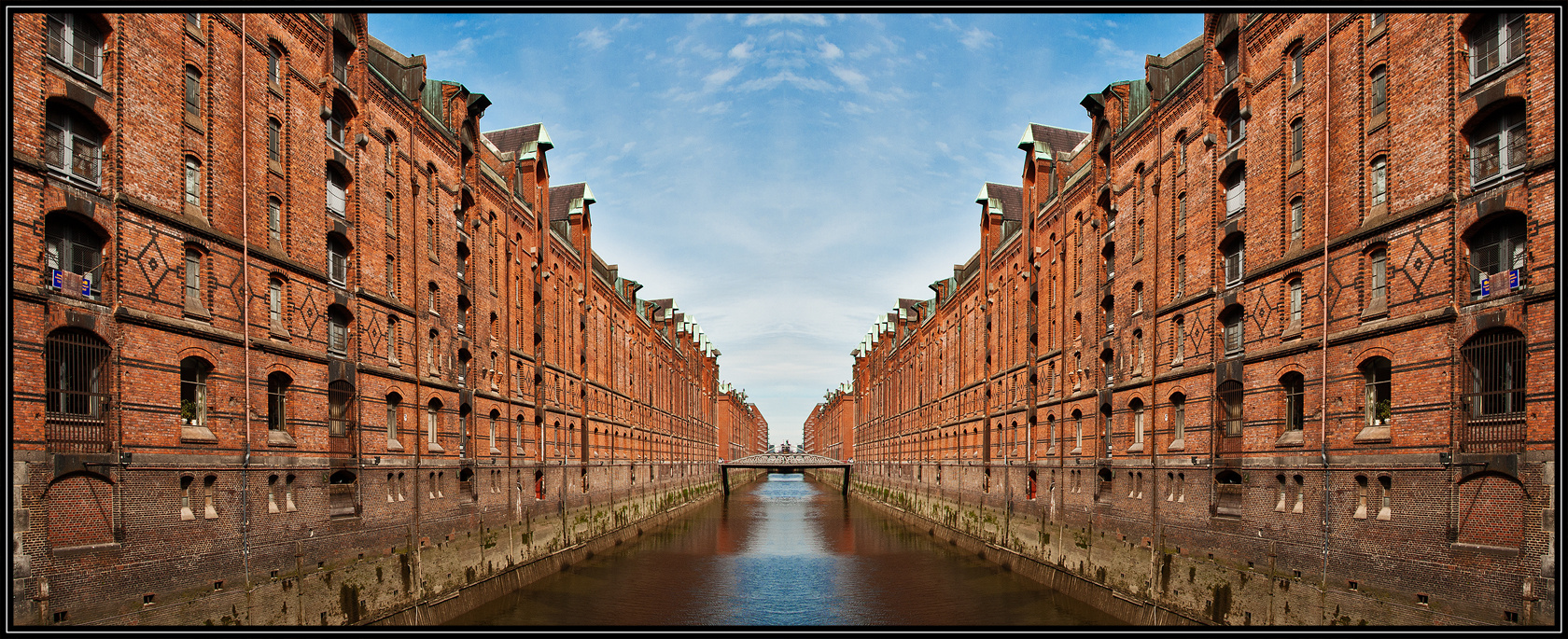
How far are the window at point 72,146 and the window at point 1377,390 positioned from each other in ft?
72.9

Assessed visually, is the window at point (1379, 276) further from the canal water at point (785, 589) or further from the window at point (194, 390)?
the window at point (194, 390)

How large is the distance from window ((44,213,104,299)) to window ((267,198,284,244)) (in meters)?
4.61

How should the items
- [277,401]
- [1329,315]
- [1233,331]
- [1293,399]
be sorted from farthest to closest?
1. [1233,331]
2. [277,401]
3. [1293,399]
4. [1329,315]

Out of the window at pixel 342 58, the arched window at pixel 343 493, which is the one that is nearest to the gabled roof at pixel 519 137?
the window at pixel 342 58

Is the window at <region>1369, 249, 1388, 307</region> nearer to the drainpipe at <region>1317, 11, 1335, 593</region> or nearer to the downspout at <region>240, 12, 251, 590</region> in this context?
the drainpipe at <region>1317, 11, 1335, 593</region>

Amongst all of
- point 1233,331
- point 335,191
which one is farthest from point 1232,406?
point 335,191

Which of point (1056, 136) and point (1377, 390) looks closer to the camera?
point (1377, 390)

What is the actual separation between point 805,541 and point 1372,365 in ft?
114

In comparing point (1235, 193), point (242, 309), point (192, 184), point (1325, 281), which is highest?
point (1235, 193)

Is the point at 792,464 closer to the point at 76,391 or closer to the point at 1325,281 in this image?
the point at 1325,281

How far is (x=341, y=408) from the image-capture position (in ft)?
69.5

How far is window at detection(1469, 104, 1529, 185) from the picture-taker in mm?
12781

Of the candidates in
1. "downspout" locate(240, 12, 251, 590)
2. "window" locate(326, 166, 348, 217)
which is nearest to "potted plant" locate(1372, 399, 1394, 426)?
"downspout" locate(240, 12, 251, 590)

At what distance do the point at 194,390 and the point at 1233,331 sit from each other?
74.0 ft
